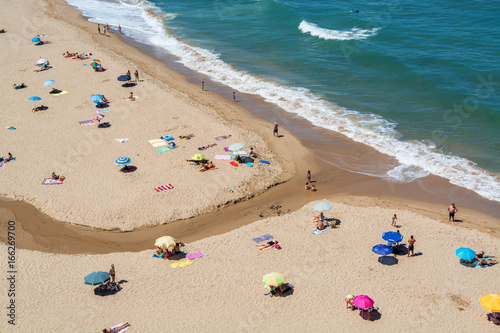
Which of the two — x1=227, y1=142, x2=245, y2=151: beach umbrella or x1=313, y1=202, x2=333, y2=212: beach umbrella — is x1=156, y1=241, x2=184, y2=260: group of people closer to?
x1=313, y1=202, x2=333, y2=212: beach umbrella

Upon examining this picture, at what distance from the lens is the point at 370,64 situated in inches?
2104

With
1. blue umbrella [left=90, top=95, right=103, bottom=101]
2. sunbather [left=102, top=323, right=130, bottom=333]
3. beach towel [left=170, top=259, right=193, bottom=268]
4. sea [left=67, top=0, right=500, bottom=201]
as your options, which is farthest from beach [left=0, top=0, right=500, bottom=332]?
sea [left=67, top=0, right=500, bottom=201]

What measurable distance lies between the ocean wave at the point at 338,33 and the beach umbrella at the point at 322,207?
126 feet

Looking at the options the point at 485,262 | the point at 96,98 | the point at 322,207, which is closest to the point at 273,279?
the point at 322,207

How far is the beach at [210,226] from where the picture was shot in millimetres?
21312

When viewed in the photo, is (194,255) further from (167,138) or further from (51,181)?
(167,138)

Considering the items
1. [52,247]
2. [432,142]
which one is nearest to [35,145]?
[52,247]

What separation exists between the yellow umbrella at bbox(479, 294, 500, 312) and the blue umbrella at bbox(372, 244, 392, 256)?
5.06m

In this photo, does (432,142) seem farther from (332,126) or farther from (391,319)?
(391,319)

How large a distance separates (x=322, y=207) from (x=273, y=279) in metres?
7.81

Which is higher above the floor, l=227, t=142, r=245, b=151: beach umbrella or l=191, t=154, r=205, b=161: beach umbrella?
l=227, t=142, r=245, b=151: beach umbrella

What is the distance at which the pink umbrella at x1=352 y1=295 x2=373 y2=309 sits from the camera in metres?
20.4

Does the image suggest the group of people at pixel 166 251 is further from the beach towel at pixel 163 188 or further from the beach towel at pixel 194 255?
the beach towel at pixel 163 188

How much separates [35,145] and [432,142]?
33.0 metres
